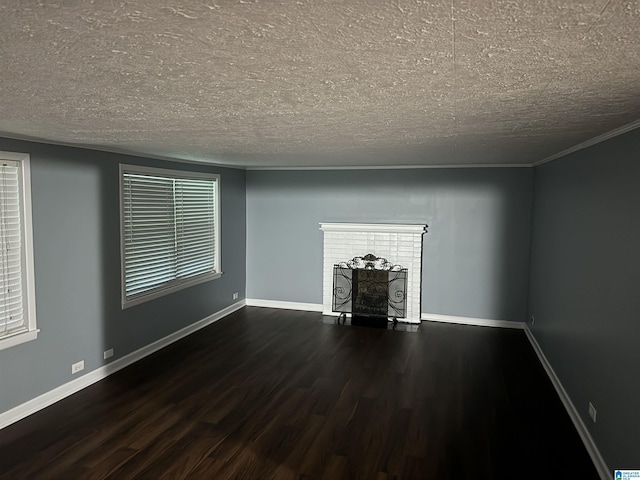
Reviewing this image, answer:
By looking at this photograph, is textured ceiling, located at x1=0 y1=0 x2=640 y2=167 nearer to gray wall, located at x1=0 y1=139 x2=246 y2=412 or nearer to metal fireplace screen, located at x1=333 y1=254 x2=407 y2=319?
gray wall, located at x1=0 y1=139 x2=246 y2=412

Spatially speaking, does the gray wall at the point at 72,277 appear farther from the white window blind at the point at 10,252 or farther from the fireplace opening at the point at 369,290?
the fireplace opening at the point at 369,290

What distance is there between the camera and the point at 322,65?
4.96ft

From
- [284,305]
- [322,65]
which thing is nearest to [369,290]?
[284,305]

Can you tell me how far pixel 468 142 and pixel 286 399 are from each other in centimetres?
276

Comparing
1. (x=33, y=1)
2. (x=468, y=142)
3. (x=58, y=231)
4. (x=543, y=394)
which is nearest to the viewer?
(x=33, y=1)

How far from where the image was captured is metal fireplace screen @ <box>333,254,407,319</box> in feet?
22.5

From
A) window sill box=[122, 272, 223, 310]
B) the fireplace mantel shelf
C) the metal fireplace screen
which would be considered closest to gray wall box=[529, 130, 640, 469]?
the fireplace mantel shelf

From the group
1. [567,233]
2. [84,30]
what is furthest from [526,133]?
[84,30]

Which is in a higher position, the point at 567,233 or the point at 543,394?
the point at 567,233

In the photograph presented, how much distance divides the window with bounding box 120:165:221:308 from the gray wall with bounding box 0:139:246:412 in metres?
0.15

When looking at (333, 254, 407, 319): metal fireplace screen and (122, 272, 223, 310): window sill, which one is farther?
(333, 254, 407, 319): metal fireplace screen

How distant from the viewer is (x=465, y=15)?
106 cm

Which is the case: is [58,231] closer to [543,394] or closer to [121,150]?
[121,150]

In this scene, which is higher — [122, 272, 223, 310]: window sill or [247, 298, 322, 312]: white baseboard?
[122, 272, 223, 310]: window sill
